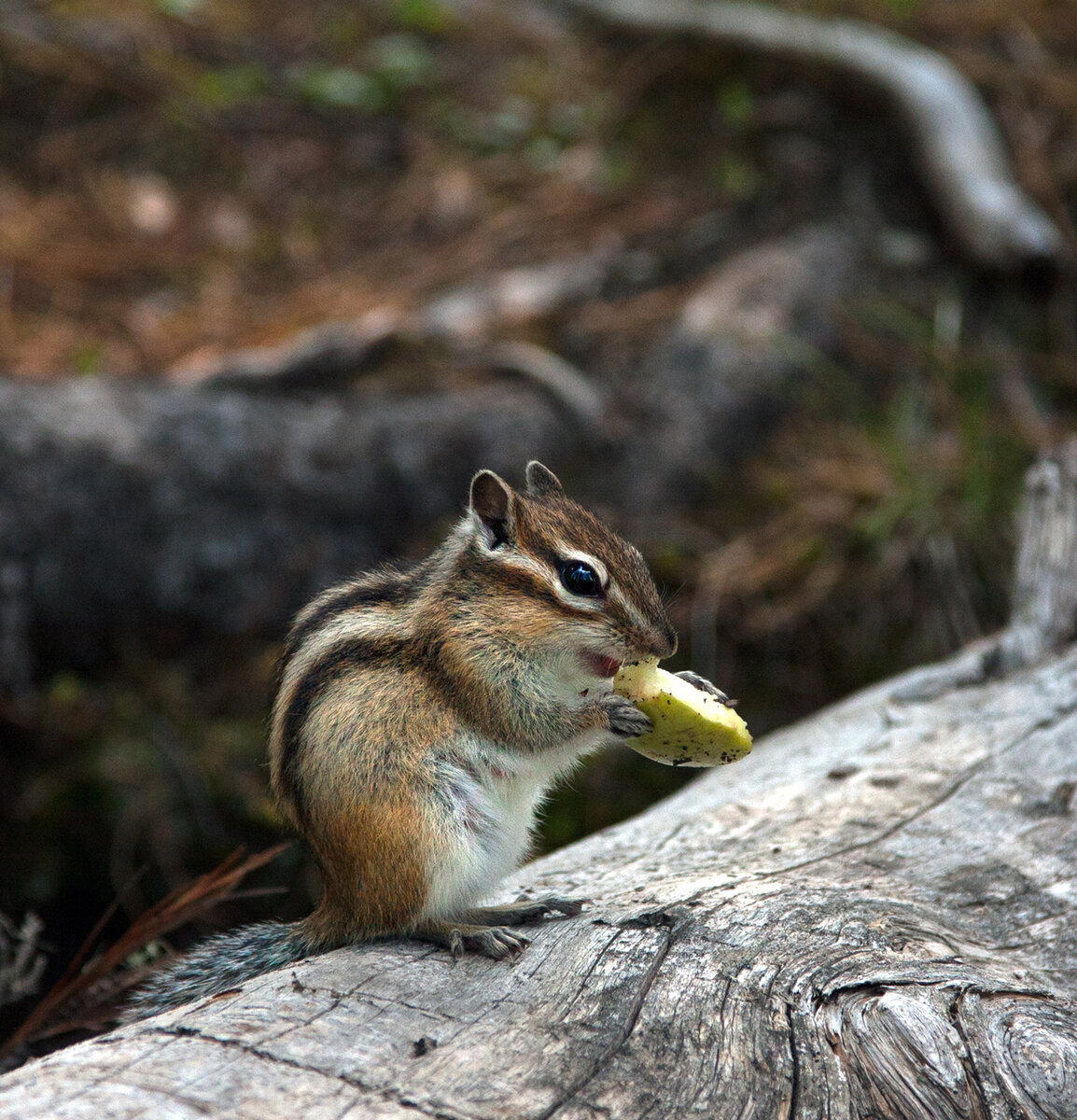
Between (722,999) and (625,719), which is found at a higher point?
(625,719)

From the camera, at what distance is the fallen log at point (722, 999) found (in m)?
1.56

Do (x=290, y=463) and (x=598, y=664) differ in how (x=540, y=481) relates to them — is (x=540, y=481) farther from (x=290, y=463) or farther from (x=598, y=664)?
(x=290, y=463)

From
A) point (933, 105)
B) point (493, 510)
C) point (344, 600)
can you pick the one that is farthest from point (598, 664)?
point (933, 105)

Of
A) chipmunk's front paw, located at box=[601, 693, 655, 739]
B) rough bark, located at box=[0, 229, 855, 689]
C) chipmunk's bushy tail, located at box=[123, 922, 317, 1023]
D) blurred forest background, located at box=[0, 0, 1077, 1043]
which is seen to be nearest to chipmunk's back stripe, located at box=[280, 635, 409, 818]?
chipmunk's bushy tail, located at box=[123, 922, 317, 1023]

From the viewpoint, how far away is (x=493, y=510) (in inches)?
102

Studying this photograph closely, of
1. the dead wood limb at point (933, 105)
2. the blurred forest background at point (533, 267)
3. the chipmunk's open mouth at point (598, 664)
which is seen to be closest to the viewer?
the chipmunk's open mouth at point (598, 664)

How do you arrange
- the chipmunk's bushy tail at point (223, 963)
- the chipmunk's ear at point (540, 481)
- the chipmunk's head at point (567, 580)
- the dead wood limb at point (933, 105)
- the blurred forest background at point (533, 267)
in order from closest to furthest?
1. the chipmunk's bushy tail at point (223, 963)
2. the chipmunk's head at point (567, 580)
3. the chipmunk's ear at point (540, 481)
4. the blurred forest background at point (533, 267)
5. the dead wood limb at point (933, 105)

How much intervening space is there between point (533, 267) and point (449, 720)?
A: 3657 mm

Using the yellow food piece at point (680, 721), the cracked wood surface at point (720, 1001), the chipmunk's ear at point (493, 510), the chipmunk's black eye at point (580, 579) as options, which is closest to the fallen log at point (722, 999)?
the cracked wood surface at point (720, 1001)

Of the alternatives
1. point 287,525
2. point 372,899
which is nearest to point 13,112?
point 287,525

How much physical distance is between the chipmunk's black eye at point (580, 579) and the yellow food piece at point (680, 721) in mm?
188

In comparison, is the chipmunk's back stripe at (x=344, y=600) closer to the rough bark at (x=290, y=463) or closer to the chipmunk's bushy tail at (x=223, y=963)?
the chipmunk's bushy tail at (x=223, y=963)

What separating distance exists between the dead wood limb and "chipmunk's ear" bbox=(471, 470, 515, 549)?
146 inches

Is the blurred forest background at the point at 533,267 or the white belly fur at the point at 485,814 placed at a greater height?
the blurred forest background at the point at 533,267
